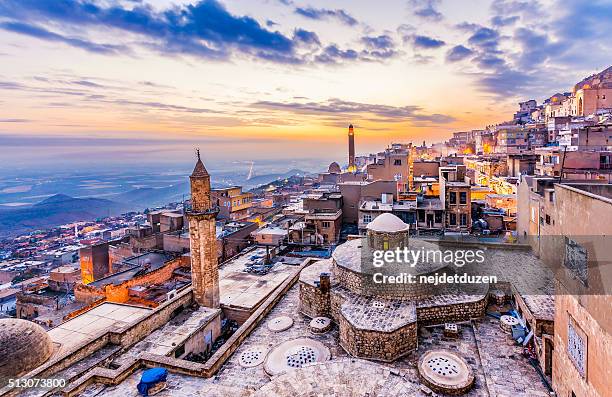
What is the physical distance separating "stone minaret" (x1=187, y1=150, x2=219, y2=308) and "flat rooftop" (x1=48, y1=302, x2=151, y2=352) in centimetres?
283

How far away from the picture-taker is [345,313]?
12195 mm

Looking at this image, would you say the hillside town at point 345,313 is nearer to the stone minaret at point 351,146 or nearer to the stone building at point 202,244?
the stone building at point 202,244

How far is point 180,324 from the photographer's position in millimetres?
15203

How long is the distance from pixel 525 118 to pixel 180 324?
9417 centimetres

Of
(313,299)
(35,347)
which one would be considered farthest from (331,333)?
(35,347)

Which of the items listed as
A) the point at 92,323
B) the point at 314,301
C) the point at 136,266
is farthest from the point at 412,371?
the point at 136,266

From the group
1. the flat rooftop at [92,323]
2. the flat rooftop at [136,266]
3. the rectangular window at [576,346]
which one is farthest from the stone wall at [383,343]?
the flat rooftop at [136,266]

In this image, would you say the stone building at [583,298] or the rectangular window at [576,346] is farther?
the rectangular window at [576,346]

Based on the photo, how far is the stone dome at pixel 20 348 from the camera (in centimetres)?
1059

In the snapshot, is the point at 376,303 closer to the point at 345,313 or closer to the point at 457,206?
the point at 345,313

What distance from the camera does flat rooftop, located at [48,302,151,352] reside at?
14695 millimetres

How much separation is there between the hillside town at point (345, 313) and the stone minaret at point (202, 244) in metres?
0.07

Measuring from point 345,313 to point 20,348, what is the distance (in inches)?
416

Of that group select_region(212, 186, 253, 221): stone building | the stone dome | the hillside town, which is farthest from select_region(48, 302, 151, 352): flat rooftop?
select_region(212, 186, 253, 221): stone building
